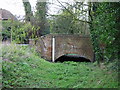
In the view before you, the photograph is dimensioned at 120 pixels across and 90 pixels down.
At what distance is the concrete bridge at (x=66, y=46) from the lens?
313 inches

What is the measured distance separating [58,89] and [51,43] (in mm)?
4932

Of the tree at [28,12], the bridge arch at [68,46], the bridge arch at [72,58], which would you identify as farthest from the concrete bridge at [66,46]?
the tree at [28,12]

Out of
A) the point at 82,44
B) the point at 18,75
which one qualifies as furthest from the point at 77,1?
the point at 18,75

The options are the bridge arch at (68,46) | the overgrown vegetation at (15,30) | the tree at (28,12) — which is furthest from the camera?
the overgrown vegetation at (15,30)

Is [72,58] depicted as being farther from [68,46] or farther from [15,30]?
[15,30]

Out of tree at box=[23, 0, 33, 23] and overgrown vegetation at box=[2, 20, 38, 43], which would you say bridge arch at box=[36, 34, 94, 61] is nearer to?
overgrown vegetation at box=[2, 20, 38, 43]

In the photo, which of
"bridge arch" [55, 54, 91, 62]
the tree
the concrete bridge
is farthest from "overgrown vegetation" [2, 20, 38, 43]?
"bridge arch" [55, 54, 91, 62]

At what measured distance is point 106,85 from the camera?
3221 mm

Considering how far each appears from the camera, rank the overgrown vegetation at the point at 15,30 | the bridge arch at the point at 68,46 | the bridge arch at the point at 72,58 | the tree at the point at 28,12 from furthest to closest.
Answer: the overgrown vegetation at the point at 15,30, the tree at the point at 28,12, the bridge arch at the point at 72,58, the bridge arch at the point at 68,46

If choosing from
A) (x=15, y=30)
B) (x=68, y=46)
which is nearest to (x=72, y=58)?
(x=68, y=46)

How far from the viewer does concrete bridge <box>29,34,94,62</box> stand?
313 inches

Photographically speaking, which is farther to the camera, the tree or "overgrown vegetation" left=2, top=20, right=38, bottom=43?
"overgrown vegetation" left=2, top=20, right=38, bottom=43

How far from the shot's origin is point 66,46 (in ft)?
26.7

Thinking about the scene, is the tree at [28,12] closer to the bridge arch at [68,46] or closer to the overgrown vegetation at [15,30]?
the overgrown vegetation at [15,30]
